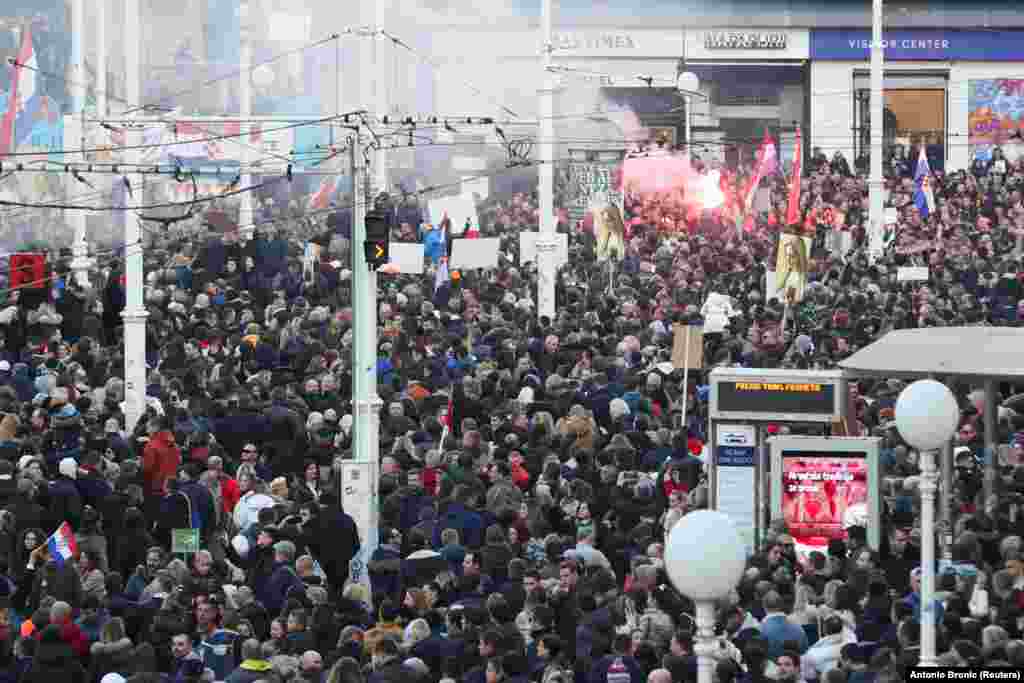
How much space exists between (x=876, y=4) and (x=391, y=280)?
41.1 feet

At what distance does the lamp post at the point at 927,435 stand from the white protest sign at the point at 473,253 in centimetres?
1732

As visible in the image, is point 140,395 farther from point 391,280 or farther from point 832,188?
point 832,188

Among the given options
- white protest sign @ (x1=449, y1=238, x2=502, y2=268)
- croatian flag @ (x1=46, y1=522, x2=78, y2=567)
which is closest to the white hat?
croatian flag @ (x1=46, y1=522, x2=78, y2=567)

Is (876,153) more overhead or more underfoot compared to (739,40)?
more underfoot

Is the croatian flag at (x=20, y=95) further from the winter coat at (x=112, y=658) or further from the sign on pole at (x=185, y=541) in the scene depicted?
the winter coat at (x=112, y=658)

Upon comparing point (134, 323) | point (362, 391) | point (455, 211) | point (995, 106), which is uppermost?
point (995, 106)

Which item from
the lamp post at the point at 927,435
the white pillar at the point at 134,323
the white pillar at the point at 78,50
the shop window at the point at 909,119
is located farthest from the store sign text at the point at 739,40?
the lamp post at the point at 927,435

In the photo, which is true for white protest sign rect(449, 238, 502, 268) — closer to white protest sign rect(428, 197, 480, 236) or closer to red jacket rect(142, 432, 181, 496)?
white protest sign rect(428, 197, 480, 236)

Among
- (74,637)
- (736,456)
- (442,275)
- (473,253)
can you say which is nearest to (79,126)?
(442,275)

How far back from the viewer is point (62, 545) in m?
16.0

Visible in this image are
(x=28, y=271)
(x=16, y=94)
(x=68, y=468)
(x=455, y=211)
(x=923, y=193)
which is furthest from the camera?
(x=16, y=94)

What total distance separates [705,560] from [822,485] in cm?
865

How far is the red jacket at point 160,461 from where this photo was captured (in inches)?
758

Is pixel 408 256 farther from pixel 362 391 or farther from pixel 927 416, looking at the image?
pixel 927 416
